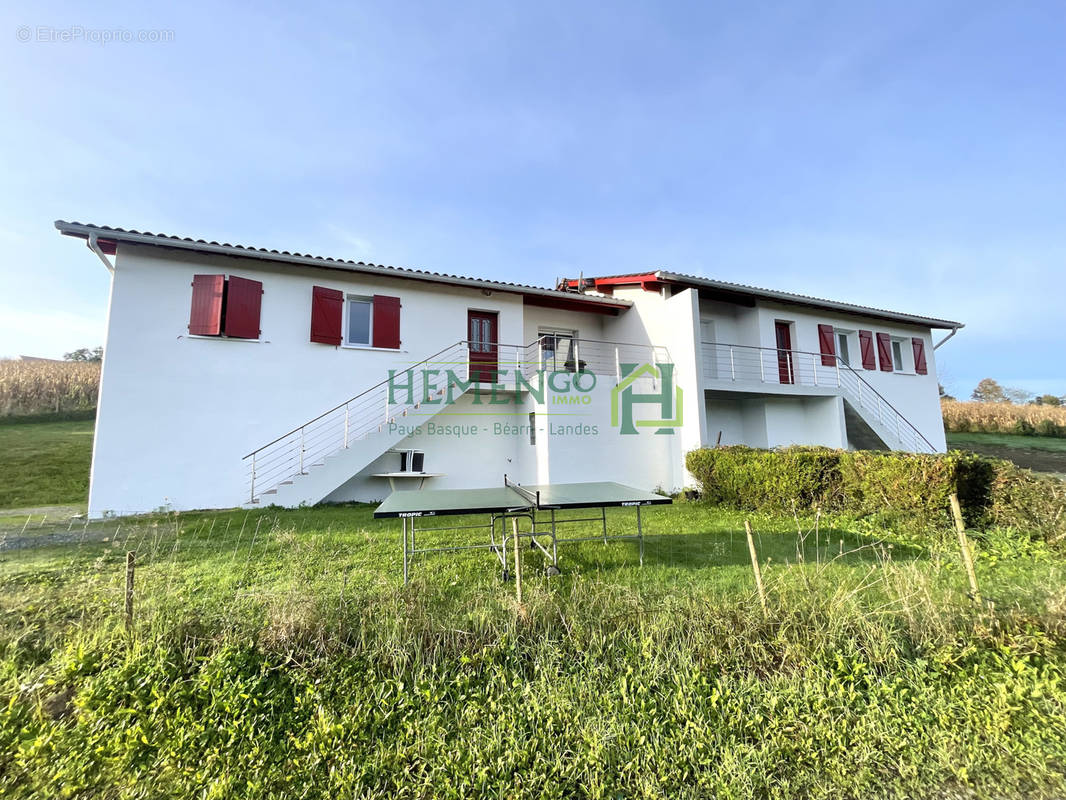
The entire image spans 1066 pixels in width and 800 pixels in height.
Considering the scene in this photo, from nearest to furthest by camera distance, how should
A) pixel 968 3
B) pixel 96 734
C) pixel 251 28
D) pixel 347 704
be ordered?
pixel 96 734
pixel 347 704
pixel 251 28
pixel 968 3

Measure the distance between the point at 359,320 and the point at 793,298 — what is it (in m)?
13.0

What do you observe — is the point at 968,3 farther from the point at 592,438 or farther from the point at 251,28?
the point at 251,28

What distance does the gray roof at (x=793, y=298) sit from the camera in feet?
39.8

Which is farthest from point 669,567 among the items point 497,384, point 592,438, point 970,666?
point 497,384

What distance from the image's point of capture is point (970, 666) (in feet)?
10.0

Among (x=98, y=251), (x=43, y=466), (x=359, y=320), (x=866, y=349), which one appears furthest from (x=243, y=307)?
(x=866, y=349)

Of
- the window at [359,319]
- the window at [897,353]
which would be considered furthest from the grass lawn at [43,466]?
the window at [897,353]

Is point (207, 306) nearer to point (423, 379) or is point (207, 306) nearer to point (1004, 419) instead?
point (423, 379)

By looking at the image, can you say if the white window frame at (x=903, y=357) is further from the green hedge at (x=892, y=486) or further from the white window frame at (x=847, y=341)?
the green hedge at (x=892, y=486)

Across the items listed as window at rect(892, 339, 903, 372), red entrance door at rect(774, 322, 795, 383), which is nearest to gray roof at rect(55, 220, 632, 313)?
red entrance door at rect(774, 322, 795, 383)

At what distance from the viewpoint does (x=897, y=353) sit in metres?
16.6

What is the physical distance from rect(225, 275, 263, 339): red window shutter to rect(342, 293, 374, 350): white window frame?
1.89 m

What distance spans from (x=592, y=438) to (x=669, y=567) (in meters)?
6.14

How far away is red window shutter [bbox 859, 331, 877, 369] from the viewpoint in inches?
610
